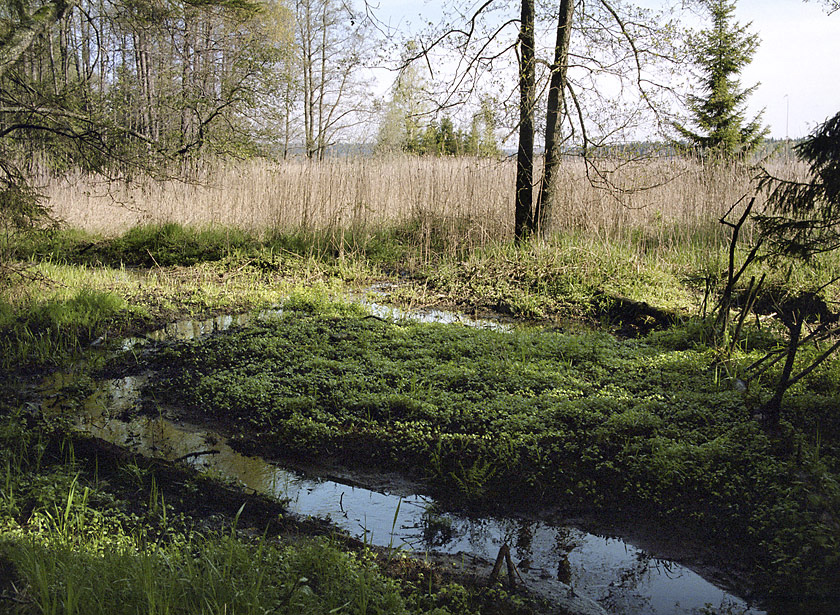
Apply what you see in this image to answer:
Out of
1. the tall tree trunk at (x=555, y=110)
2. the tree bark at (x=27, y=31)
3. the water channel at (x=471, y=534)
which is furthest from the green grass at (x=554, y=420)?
the tree bark at (x=27, y=31)

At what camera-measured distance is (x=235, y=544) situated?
2.53 metres

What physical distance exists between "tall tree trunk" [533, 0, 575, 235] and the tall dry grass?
0.77 metres

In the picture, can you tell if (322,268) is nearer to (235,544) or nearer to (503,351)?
(503,351)

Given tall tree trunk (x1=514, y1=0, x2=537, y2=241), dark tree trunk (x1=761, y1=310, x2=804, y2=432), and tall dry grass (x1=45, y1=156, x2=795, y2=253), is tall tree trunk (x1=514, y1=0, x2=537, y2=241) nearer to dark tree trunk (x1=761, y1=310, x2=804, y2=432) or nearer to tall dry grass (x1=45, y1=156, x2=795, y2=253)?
tall dry grass (x1=45, y1=156, x2=795, y2=253)

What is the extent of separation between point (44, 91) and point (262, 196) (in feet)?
13.7

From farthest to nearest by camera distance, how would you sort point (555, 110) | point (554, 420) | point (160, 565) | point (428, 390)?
1. point (555, 110)
2. point (428, 390)
3. point (554, 420)
4. point (160, 565)

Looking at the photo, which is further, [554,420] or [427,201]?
[427,201]

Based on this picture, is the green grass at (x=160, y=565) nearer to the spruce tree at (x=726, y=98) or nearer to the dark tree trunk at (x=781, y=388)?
the dark tree trunk at (x=781, y=388)

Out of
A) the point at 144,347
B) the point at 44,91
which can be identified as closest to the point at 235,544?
the point at 144,347

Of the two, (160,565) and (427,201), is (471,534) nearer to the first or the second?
(160,565)

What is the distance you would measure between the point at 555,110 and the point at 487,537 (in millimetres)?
6116

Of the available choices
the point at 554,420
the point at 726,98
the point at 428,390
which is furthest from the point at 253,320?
the point at 726,98

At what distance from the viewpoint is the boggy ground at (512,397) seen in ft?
9.98

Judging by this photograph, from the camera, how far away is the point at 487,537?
3029 mm
